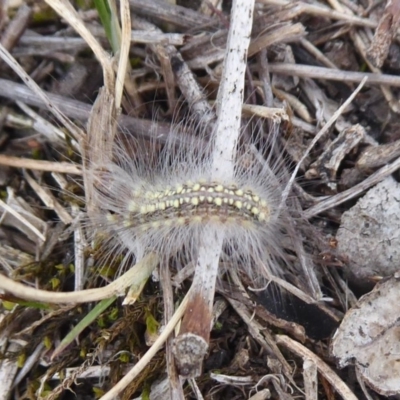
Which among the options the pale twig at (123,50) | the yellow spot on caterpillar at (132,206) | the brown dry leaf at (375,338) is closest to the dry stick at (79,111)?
the pale twig at (123,50)

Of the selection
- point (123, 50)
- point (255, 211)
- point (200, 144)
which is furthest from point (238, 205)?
point (123, 50)

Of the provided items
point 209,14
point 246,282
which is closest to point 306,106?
point 209,14

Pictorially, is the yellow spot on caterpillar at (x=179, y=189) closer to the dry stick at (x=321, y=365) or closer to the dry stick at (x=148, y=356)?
the dry stick at (x=148, y=356)

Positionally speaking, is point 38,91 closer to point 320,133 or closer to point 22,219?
point 22,219

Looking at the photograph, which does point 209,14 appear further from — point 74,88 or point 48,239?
point 48,239

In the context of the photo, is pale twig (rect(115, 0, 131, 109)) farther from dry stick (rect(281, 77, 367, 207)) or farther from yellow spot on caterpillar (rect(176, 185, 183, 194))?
dry stick (rect(281, 77, 367, 207))
